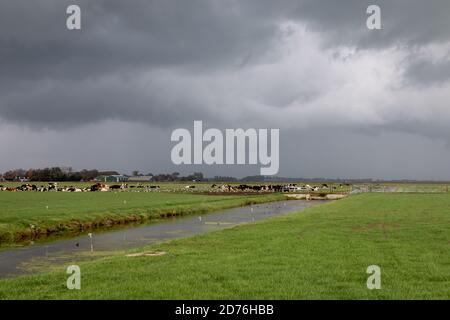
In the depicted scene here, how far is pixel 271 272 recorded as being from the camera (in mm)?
16859

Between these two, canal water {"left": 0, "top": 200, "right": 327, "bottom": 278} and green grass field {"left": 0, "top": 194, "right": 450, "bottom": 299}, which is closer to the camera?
green grass field {"left": 0, "top": 194, "right": 450, "bottom": 299}

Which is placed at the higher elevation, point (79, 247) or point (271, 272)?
point (271, 272)

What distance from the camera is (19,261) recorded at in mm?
26047

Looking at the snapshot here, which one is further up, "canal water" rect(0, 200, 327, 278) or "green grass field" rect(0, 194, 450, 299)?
"green grass field" rect(0, 194, 450, 299)

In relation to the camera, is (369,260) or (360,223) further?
(360,223)

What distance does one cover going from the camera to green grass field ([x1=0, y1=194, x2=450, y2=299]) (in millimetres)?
13906

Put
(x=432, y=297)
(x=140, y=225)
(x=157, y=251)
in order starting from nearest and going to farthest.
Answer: (x=432, y=297)
(x=157, y=251)
(x=140, y=225)

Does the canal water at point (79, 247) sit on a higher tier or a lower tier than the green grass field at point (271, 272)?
lower

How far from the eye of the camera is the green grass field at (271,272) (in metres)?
13.9

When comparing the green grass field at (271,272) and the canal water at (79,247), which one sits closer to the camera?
the green grass field at (271,272)

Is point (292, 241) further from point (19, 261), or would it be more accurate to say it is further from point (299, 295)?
point (19, 261)

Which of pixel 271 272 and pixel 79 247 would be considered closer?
pixel 271 272
